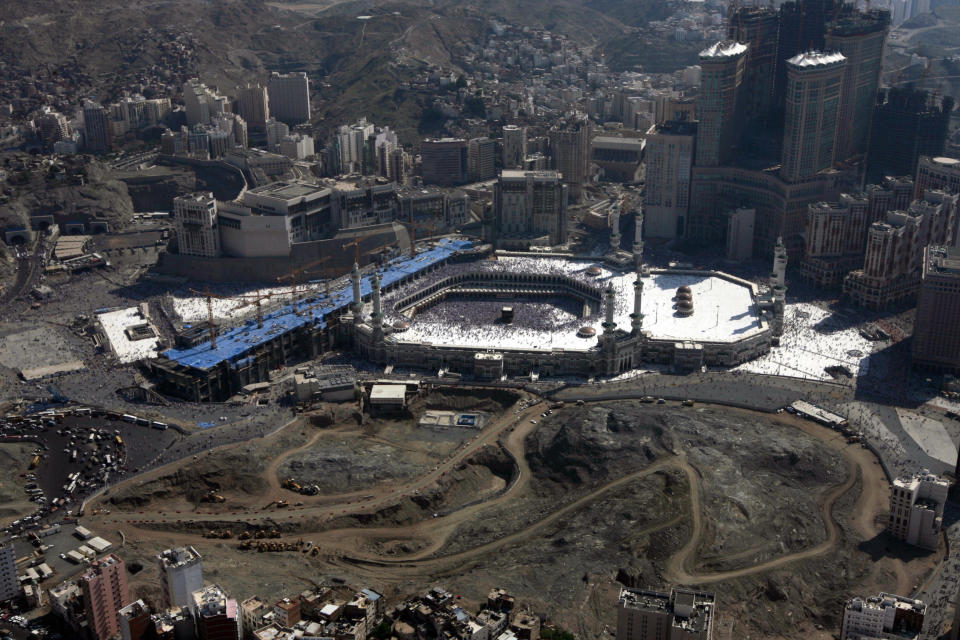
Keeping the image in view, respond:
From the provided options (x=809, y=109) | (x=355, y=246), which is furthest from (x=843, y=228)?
(x=355, y=246)

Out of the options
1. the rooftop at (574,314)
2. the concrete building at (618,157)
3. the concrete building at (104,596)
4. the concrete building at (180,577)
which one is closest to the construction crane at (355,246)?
the rooftop at (574,314)

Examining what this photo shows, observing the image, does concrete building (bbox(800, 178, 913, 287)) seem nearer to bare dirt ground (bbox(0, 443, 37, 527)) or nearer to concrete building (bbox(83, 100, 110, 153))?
bare dirt ground (bbox(0, 443, 37, 527))

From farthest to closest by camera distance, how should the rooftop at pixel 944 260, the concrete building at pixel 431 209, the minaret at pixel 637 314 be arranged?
the concrete building at pixel 431 209 → the minaret at pixel 637 314 → the rooftop at pixel 944 260

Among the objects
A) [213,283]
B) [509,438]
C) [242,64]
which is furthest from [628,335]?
[242,64]

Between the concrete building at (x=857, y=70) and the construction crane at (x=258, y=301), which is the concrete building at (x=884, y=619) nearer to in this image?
the construction crane at (x=258, y=301)

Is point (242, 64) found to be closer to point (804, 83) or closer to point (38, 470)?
point (804, 83)

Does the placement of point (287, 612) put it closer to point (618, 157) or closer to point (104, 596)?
point (104, 596)
